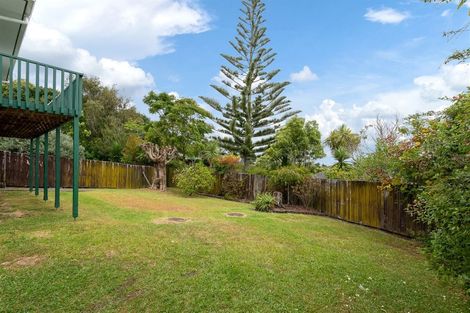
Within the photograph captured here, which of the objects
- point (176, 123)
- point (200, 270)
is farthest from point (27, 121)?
point (176, 123)

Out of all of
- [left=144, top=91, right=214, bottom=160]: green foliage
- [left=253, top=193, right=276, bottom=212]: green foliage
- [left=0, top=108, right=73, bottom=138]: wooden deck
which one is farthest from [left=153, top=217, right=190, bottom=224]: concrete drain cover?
[left=144, top=91, right=214, bottom=160]: green foliage

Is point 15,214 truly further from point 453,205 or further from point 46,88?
point 453,205

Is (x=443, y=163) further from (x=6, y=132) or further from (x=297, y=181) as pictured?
(x=6, y=132)

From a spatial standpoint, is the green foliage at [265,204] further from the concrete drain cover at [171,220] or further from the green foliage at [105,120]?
the green foliage at [105,120]

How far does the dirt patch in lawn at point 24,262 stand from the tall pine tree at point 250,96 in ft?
50.9

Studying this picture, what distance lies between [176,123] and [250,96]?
294 inches

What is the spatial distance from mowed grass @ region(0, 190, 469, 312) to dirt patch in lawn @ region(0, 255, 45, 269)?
1cm

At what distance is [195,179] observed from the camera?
11039 millimetres

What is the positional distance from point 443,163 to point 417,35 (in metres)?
4.80

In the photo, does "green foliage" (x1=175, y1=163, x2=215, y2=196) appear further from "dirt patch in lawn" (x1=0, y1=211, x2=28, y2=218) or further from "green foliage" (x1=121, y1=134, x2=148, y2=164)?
"dirt patch in lawn" (x1=0, y1=211, x2=28, y2=218)

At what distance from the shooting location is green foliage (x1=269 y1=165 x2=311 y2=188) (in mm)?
9055

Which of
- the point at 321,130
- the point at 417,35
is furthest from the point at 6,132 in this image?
the point at 321,130

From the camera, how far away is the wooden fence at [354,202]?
6121 mm

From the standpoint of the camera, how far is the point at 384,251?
4766mm
